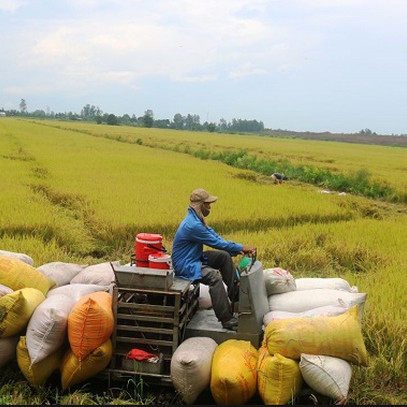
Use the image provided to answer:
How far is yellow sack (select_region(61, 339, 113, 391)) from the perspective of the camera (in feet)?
10.6

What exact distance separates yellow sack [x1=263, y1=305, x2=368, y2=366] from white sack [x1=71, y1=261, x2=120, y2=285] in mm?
1559

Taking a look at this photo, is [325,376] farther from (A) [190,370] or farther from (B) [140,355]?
(B) [140,355]

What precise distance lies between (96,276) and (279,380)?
1828 millimetres

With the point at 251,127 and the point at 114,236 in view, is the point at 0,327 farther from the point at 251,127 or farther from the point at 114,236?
the point at 251,127

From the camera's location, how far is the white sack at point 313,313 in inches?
134

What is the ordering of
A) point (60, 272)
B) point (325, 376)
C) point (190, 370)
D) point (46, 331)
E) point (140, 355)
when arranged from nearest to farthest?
point (325, 376) < point (190, 370) < point (46, 331) < point (140, 355) < point (60, 272)

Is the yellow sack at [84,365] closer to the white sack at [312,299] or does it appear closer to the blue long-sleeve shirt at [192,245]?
the blue long-sleeve shirt at [192,245]

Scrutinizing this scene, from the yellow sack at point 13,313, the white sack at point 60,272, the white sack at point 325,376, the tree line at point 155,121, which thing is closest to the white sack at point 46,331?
the yellow sack at point 13,313

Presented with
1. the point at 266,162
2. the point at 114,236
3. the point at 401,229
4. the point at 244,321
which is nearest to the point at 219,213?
the point at 114,236

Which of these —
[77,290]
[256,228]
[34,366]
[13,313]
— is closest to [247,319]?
[77,290]

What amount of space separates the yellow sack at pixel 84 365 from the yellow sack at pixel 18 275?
733 millimetres

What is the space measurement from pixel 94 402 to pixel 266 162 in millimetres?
16561

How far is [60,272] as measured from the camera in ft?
14.3

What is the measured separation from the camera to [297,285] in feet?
13.8
